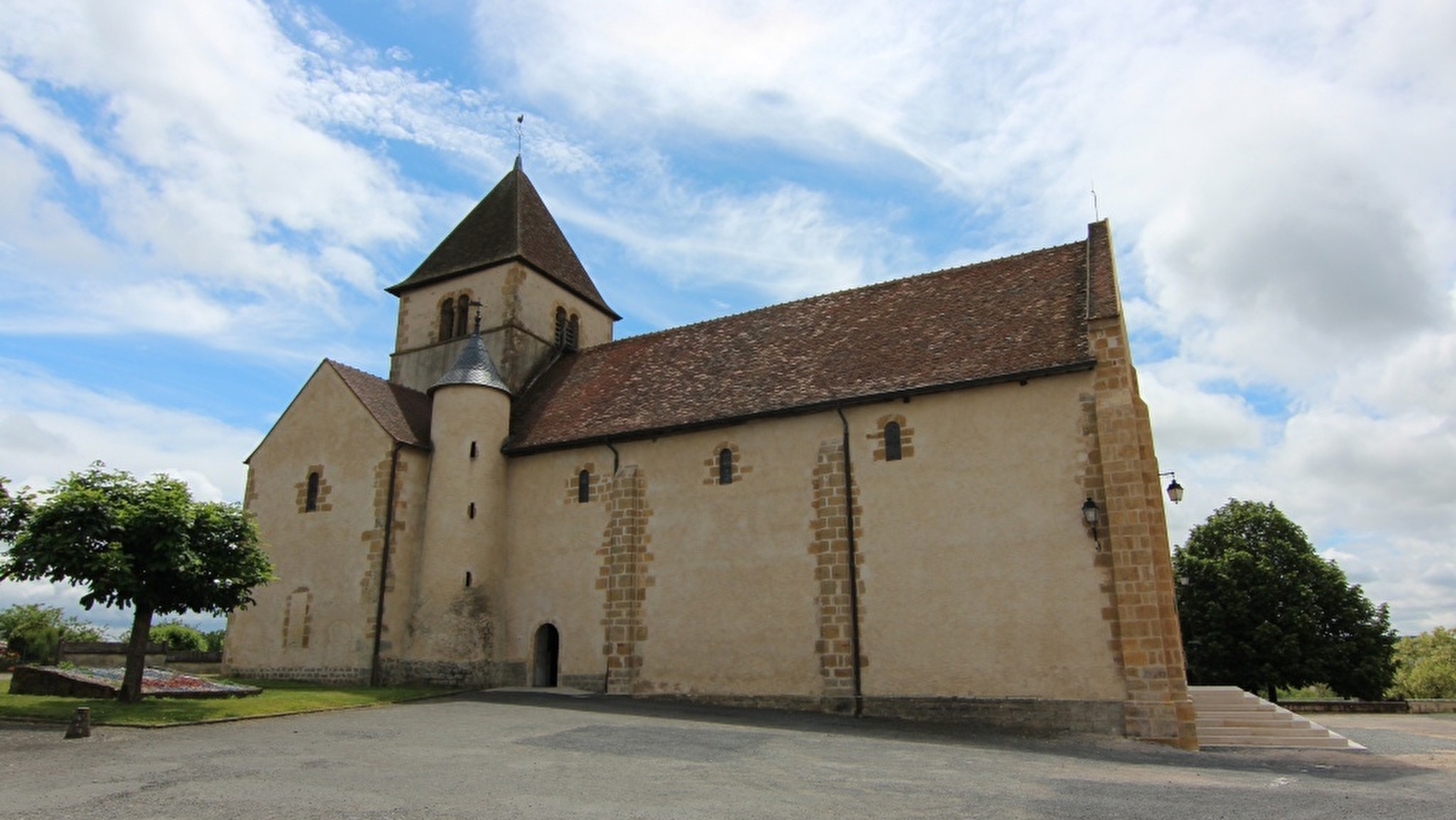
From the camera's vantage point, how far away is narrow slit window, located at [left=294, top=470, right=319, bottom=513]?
23.0 m

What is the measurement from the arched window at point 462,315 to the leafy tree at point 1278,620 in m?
27.0

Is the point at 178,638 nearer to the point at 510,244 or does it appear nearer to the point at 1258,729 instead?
the point at 510,244

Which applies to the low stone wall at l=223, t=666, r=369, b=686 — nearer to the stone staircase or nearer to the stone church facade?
the stone church facade

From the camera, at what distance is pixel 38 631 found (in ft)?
84.7

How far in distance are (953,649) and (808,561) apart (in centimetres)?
331

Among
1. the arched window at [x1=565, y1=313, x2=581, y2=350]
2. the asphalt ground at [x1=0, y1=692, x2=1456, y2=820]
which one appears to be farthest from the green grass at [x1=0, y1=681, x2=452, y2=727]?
the arched window at [x1=565, y1=313, x2=581, y2=350]

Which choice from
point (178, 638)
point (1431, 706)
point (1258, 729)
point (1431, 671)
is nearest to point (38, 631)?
point (178, 638)

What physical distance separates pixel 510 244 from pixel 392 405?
245 inches

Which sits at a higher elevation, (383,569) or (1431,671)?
(383,569)

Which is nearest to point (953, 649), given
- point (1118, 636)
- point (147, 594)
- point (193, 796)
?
point (1118, 636)

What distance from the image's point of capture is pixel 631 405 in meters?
22.0

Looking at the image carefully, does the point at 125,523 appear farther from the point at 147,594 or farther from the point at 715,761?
the point at 715,761

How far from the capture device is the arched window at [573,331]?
2830cm

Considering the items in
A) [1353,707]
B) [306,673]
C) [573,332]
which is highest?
[573,332]
